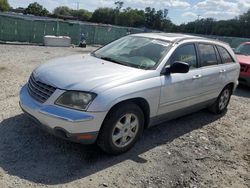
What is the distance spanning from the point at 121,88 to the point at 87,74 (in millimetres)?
513

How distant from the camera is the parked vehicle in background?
3.46 metres

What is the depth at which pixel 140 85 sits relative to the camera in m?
3.88

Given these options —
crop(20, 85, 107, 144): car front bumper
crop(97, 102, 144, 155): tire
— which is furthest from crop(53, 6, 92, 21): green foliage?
crop(20, 85, 107, 144): car front bumper

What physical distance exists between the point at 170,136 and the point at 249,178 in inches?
55.2

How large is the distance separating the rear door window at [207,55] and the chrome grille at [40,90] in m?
2.86

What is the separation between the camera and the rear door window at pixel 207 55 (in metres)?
5.21

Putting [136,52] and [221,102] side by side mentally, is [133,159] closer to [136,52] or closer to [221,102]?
[136,52]

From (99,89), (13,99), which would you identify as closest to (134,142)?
(99,89)

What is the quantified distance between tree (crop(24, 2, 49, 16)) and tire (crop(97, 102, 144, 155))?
95.6 metres

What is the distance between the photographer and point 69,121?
11.0 feet

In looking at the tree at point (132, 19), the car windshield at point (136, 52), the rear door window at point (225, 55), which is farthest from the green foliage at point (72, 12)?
the car windshield at point (136, 52)

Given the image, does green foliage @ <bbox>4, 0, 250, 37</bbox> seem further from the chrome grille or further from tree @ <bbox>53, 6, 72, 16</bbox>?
the chrome grille

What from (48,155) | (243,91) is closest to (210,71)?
(48,155)

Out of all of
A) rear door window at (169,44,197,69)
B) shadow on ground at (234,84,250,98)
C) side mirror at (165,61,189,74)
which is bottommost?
shadow on ground at (234,84,250,98)
